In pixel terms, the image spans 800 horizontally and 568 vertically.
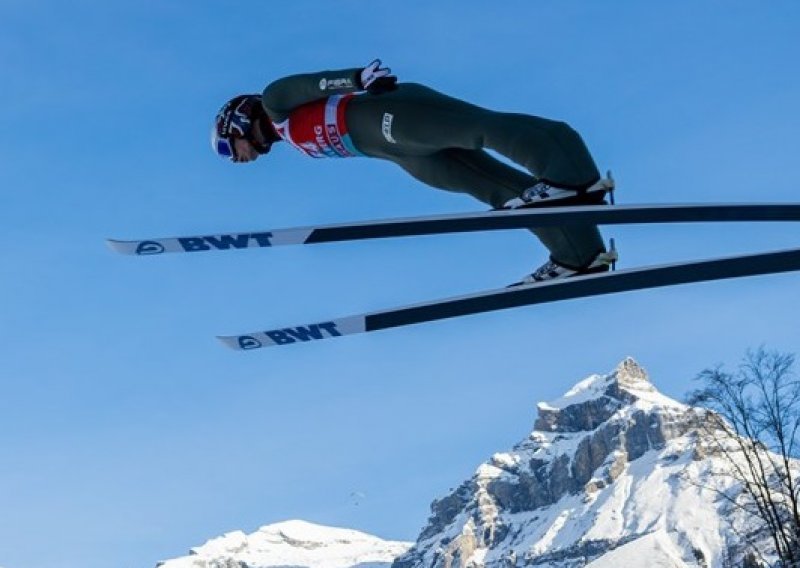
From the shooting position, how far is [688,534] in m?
176

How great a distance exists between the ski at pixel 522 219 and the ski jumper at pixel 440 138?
18cm

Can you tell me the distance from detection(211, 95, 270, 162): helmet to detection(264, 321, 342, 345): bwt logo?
1.13m

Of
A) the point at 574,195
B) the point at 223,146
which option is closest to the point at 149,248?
the point at 223,146

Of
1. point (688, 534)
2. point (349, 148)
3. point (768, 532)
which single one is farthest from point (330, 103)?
point (688, 534)

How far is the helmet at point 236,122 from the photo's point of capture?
6211 mm

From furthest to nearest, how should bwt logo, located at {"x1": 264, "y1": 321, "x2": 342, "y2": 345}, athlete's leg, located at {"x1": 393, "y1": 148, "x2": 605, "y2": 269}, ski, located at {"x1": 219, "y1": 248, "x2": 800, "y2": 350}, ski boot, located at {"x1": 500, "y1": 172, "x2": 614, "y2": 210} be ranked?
athlete's leg, located at {"x1": 393, "y1": 148, "x2": 605, "y2": 269}
bwt logo, located at {"x1": 264, "y1": 321, "x2": 342, "y2": 345}
ski boot, located at {"x1": 500, "y1": 172, "x2": 614, "y2": 210}
ski, located at {"x1": 219, "y1": 248, "x2": 800, "y2": 350}

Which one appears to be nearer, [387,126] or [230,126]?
[387,126]

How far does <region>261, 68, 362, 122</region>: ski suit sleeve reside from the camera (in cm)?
546

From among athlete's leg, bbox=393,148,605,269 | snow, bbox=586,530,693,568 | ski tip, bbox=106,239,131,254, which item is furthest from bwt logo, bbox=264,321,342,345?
snow, bbox=586,530,693,568

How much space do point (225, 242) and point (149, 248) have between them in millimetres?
460

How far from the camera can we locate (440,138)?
539 centimetres

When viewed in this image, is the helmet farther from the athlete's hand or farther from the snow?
the snow

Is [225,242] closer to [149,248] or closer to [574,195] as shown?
[149,248]

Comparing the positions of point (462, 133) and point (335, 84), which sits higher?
point (335, 84)
